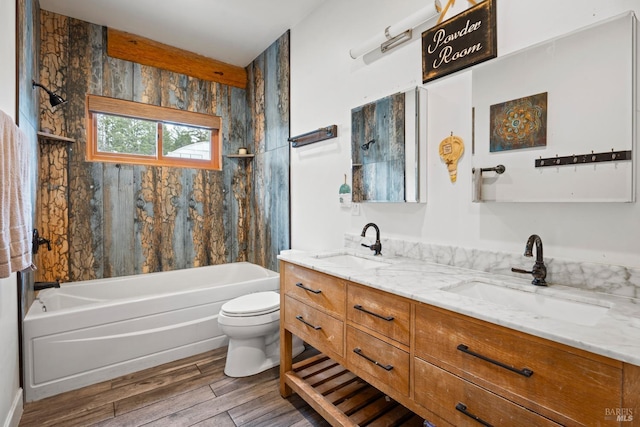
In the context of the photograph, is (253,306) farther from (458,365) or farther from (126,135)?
(126,135)

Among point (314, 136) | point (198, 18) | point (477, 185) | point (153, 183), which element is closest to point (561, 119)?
point (477, 185)

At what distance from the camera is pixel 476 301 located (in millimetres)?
1034

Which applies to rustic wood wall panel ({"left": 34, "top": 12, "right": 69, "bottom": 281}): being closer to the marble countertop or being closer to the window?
the window

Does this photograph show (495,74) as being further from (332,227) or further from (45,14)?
(45,14)

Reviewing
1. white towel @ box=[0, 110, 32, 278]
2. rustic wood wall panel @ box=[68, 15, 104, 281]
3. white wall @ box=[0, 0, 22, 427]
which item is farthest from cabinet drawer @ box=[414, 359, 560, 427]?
rustic wood wall panel @ box=[68, 15, 104, 281]

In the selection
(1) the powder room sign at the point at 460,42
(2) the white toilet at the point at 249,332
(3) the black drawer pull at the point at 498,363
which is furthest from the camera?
(2) the white toilet at the point at 249,332

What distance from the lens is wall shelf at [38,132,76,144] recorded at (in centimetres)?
242

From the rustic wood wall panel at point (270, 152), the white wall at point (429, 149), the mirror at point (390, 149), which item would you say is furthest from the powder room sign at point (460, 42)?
the rustic wood wall panel at point (270, 152)

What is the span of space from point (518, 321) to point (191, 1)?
306 centimetres

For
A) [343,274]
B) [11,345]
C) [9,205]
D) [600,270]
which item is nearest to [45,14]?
[9,205]

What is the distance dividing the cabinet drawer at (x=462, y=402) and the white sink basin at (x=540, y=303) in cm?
30

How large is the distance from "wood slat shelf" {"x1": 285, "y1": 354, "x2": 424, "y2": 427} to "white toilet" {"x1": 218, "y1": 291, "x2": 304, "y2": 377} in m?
0.36

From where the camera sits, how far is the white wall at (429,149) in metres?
1.20

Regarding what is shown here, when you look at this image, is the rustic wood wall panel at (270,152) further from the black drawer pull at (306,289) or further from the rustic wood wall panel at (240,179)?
the black drawer pull at (306,289)
